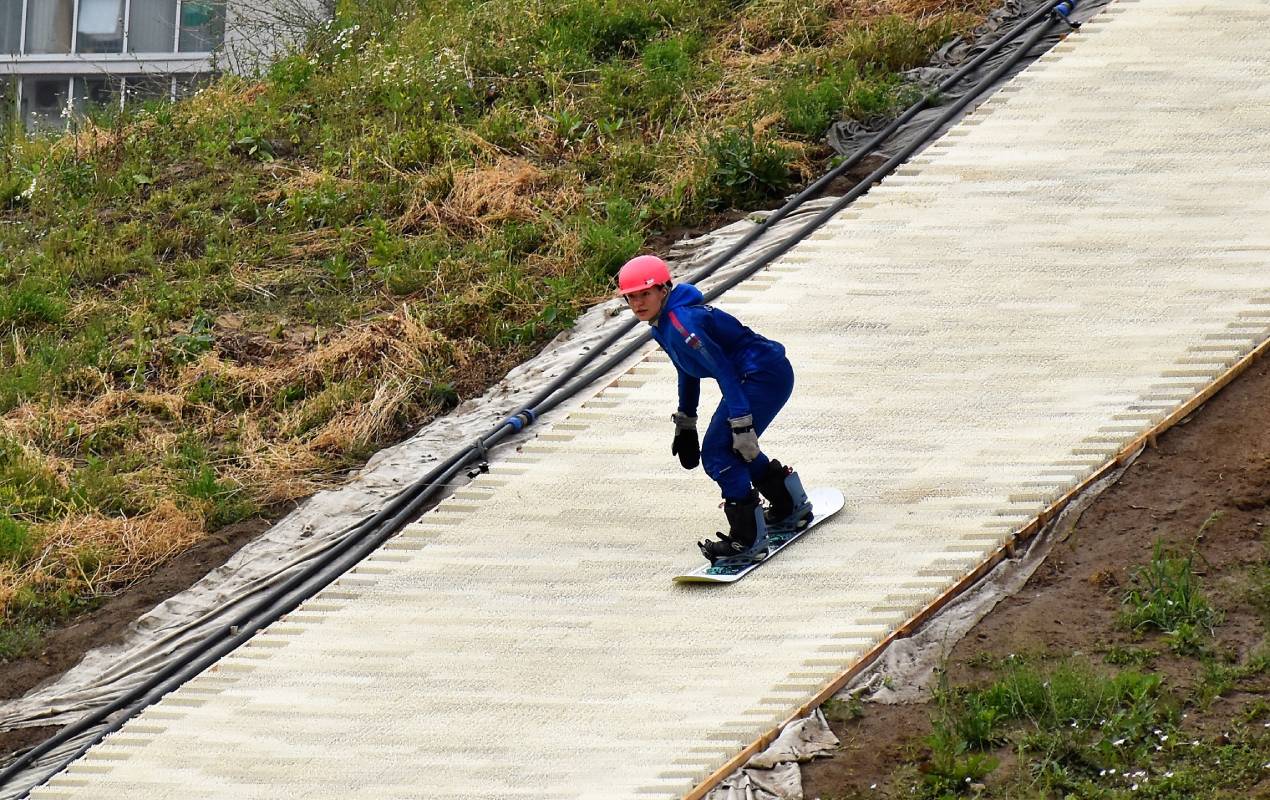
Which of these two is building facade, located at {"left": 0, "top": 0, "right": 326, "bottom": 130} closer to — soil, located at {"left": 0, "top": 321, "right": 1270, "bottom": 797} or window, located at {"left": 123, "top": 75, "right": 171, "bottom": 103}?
window, located at {"left": 123, "top": 75, "right": 171, "bottom": 103}

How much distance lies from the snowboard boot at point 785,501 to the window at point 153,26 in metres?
16.3

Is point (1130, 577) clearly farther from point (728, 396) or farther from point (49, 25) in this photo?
point (49, 25)

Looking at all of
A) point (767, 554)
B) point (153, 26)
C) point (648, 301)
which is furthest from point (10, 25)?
point (767, 554)

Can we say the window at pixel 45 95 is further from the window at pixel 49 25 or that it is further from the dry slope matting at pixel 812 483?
the dry slope matting at pixel 812 483

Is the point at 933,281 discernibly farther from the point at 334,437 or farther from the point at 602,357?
the point at 334,437

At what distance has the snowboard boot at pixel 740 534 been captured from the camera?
8094 millimetres

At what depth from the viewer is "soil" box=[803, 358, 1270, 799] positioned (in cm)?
667

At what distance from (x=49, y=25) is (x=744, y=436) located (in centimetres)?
1755

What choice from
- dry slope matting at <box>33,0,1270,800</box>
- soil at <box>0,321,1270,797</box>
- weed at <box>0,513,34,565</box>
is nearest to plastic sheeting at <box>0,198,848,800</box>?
soil at <box>0,321,1270,797</box>

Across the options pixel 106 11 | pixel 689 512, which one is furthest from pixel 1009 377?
pixel 106 11

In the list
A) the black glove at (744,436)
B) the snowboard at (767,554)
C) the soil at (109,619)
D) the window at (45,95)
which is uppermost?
the black glove at (744,436)

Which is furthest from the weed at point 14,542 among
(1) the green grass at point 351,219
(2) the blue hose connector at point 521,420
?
(2) the blue hose connector at point 521,420

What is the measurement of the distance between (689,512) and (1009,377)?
1.98 m

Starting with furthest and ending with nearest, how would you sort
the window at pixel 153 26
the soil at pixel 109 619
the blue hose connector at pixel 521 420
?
the window at pixel 153 26 < the blue hose connector at pixel 521 420 < the soil at pixel 109 619
